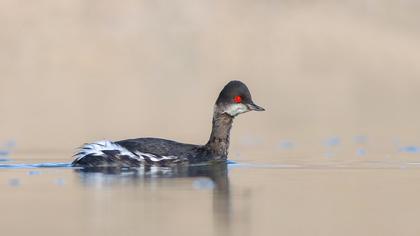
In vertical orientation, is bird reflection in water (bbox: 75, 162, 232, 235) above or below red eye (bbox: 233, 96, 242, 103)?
below

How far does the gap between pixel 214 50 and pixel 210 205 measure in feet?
214

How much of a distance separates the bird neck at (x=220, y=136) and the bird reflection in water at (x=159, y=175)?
34cm

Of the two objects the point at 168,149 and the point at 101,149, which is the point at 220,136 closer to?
the point at 168,149

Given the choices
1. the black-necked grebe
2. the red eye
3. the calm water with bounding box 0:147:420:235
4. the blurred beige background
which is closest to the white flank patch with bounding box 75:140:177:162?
the black-necked grebe

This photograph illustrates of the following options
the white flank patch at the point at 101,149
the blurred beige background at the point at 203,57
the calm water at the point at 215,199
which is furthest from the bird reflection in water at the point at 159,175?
the blurred beige background at the point at 203,57

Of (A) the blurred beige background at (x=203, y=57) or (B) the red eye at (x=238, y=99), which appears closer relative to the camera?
(B) the red eye at (x=238, y=99)

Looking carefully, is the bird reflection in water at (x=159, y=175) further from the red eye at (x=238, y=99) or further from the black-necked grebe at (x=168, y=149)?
the red eye at (x=238, y=99)

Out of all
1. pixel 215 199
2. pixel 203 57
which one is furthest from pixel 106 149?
pixel 203 57

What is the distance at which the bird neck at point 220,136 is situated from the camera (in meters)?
26.6

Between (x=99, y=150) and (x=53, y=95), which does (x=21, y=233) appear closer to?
(x=99, y=150)

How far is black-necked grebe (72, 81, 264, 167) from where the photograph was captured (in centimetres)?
2481

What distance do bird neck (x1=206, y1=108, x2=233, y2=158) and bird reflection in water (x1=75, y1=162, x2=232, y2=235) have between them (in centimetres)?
34

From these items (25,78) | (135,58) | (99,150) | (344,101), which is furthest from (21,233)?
(135,58)

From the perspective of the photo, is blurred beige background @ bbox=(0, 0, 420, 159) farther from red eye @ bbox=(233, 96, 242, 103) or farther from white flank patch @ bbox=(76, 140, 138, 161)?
white flank patch @ bbox=(76, 140, 138, 161)
